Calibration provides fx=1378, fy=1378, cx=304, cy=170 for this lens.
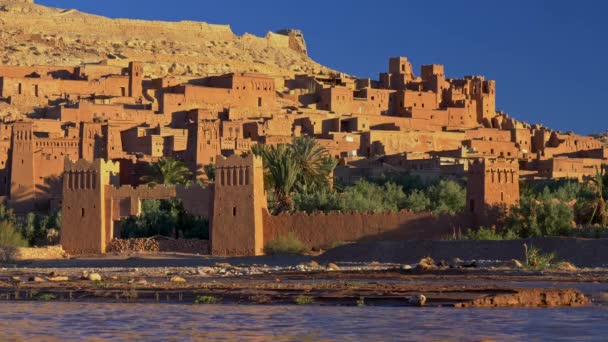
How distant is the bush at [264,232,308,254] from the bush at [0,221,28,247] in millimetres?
8872

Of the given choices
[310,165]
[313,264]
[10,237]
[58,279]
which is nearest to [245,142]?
[310,165]

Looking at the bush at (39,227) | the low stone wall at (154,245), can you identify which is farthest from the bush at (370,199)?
the bush at (39,227)

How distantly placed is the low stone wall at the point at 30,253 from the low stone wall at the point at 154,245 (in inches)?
57.3

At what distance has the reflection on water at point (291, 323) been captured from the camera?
630 inches

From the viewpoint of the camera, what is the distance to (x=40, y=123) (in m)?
61.8

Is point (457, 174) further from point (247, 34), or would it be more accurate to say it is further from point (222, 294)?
point (247, 34)

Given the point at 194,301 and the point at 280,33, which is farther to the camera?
the point at 280,33

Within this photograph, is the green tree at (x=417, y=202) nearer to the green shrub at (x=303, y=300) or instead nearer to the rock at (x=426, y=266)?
the rock at (x=426, y=266)

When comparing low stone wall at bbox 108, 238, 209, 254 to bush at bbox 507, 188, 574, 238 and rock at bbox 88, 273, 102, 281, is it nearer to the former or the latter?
bush at bbox 507, 188, 574, 238

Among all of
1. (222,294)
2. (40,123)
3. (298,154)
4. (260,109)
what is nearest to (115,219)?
(298,154)

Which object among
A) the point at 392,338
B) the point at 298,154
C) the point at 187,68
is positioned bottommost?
the point at 392,338

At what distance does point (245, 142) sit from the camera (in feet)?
199

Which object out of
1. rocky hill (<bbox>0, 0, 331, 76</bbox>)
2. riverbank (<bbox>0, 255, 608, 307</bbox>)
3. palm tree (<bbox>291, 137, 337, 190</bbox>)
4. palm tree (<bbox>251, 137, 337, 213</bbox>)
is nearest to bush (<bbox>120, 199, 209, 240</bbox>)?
palm tree (<bbox>251, 137, 337, 213</bbox>)

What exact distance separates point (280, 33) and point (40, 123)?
54495mm
